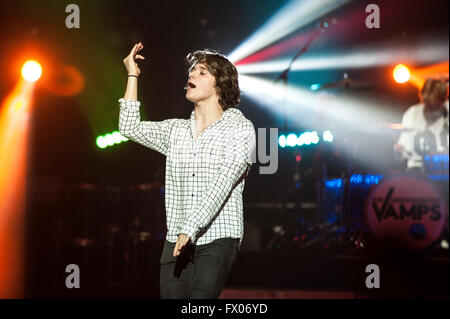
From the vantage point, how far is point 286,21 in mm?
6410

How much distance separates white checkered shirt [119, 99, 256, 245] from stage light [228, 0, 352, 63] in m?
1.62

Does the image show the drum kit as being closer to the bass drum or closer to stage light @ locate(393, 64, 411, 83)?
the bass drum

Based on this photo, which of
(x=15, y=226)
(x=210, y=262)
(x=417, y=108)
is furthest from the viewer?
(x=417, y=108)

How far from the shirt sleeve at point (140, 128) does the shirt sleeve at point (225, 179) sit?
40 cm

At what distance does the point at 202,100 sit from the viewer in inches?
113

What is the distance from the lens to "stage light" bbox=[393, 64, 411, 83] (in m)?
7.77

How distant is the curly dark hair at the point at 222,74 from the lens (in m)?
2.88

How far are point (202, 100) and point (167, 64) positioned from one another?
242cm

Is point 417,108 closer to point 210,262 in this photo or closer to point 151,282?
point 151,282

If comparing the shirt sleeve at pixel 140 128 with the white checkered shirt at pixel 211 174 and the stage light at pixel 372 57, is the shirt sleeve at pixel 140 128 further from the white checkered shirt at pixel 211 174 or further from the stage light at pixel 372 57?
the stage light at pixel 372 57

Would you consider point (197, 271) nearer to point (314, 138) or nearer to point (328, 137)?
point (314, 138)

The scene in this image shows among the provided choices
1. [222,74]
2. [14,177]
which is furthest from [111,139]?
[222,74]

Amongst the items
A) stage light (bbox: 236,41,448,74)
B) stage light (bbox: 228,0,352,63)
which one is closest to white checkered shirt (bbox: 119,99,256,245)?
stage light (bbox: 228,0,352,63)
